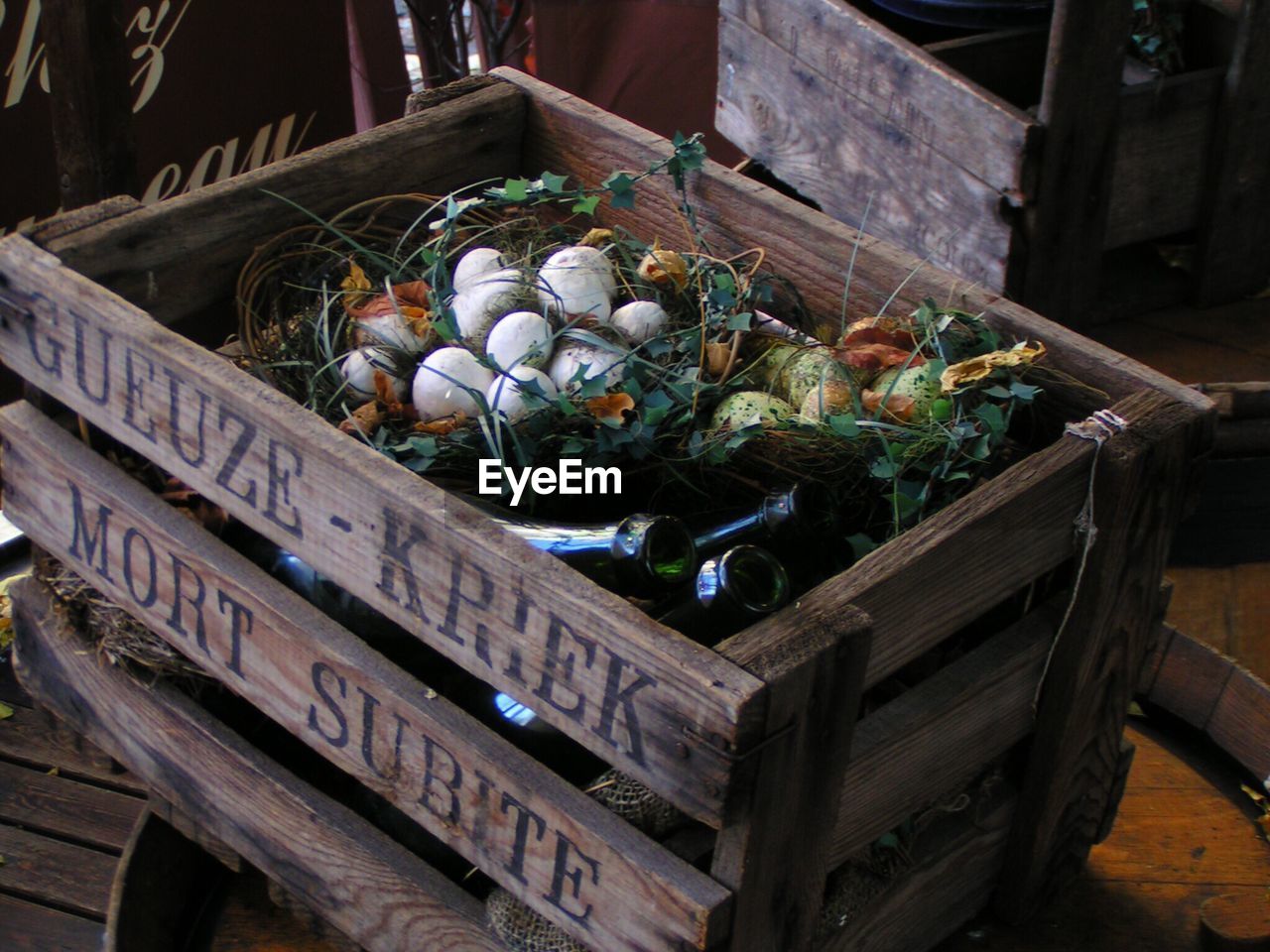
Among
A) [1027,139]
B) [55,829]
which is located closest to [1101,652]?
[1027,139]

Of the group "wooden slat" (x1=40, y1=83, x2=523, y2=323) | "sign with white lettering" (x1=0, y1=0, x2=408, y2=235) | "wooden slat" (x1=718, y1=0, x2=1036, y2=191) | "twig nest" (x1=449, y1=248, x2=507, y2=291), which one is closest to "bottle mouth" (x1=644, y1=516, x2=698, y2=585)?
"twig nest" (x1=449, y1=248, x2=507, y2=291)

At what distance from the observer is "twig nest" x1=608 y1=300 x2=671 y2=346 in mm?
1438

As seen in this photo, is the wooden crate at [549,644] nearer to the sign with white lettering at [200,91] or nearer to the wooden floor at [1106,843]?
the wooden floor at [1106,843]

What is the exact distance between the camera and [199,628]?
4.41 feet

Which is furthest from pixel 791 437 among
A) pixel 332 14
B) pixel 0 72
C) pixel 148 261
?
pixel 332 14

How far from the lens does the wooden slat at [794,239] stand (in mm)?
1302

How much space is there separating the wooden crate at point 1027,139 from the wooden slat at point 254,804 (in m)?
1.27

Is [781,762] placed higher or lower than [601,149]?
lower

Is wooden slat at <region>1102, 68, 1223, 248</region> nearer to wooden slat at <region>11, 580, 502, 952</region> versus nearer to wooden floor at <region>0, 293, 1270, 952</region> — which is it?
wooden floor at <region>0, 293, 1270, 952</region>

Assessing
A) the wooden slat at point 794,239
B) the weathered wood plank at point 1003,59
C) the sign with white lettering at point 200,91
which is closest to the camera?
the wooden slat at point 794,239

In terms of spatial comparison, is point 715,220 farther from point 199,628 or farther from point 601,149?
point 199,628

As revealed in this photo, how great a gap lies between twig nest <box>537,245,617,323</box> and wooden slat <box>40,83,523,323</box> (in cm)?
33

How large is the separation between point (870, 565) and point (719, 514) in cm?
27

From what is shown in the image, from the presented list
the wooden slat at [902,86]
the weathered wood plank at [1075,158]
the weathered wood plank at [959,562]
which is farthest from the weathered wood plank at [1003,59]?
the weathered wood plank at [959,562]
